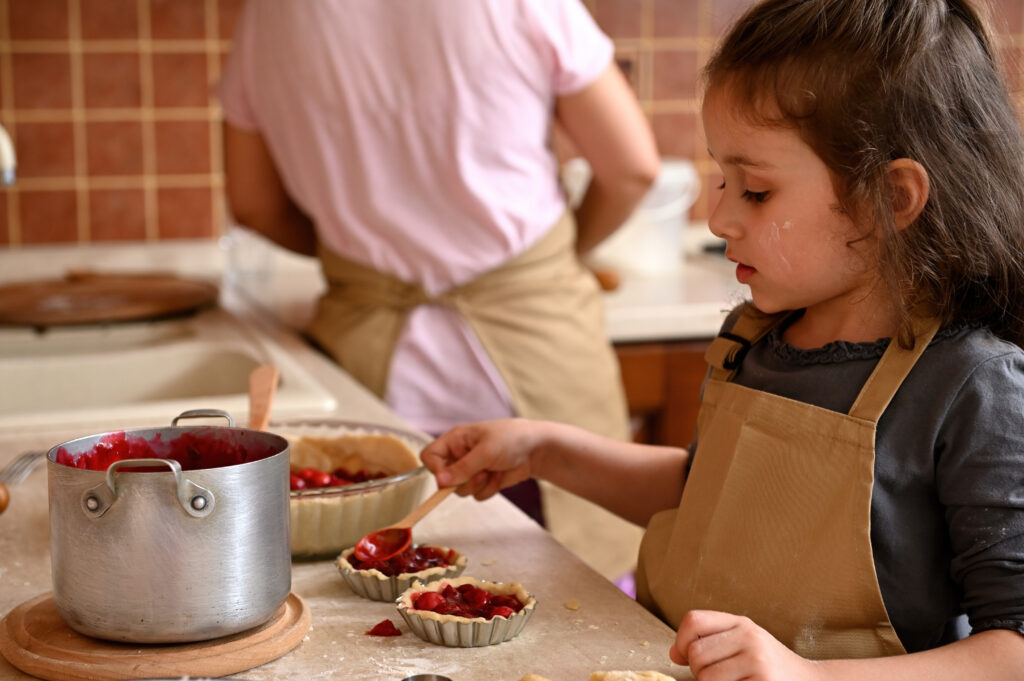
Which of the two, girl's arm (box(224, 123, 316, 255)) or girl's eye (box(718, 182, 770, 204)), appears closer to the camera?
girl's eye (box(718, 182, 770, 204))

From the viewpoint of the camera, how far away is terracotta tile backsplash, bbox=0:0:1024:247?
2.57 m

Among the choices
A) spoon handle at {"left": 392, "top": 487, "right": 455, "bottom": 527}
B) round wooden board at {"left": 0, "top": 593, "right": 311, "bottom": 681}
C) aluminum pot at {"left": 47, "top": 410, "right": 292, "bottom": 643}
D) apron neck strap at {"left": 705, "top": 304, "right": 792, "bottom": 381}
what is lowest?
round wooden board at {"left": 0, "top": 593, "right": 311, "bottom": 681}

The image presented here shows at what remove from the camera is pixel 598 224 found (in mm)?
2043

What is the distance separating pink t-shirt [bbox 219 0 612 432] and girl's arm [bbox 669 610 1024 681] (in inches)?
40.6

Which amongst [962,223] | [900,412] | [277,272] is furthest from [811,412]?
[277,272]

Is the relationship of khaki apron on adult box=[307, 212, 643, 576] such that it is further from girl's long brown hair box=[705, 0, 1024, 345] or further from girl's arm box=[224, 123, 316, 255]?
girl's long brown hair box=[705, 0, 1024, 345]

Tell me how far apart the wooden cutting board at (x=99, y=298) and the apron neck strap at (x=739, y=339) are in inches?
49.4

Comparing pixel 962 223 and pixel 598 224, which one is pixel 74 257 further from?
pixel 962 223

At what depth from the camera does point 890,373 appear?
0.93 meters

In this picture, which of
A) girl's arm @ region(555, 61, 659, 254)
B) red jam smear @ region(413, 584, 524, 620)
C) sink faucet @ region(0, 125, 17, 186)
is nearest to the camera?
red jam smear @ region(413, 584, 524, 620)

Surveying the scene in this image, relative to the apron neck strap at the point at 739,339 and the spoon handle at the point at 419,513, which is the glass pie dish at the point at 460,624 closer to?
the spoon handle at the point at 419,513

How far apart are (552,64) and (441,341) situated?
44cm

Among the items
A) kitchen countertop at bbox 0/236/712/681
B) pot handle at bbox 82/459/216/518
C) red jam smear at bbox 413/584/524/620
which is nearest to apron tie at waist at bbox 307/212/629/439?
kitchen countertop at bbox 0/236/712/681

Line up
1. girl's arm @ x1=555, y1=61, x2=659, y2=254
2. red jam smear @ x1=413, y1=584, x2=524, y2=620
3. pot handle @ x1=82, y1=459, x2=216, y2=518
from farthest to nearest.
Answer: girl's arm @ x1=555, y1=61, x2=659, y2=254, red jam smear @ x1=413, y1=584, x2=524, y2=620, pot handle @ x1=82, y1=459, x2=216, y2=518
